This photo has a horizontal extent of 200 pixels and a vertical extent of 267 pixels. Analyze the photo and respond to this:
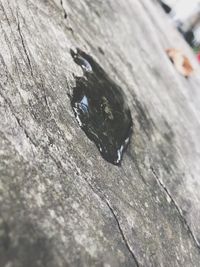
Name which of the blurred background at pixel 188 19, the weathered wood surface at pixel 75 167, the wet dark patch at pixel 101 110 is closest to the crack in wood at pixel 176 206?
the weathered wood surface at pixel 75 167

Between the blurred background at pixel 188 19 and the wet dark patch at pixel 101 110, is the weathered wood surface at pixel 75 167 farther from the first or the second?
the blurred background at pixel 188 19

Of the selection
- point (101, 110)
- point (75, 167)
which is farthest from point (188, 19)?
point (75, 167)

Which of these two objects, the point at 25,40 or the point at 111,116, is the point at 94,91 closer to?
the point at 111,116

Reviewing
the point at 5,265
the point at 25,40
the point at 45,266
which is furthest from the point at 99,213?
the point at 25,40

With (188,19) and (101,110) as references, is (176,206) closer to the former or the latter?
(101,110)

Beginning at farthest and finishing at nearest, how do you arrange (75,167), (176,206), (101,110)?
1. (176,206)
2. (101,110)
3. (75,167)

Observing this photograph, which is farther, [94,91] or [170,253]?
[94,91]
